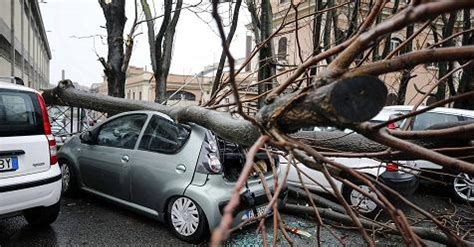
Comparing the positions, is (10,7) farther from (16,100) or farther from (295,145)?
(295,145)

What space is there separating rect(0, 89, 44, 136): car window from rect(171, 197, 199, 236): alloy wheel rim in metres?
1.66

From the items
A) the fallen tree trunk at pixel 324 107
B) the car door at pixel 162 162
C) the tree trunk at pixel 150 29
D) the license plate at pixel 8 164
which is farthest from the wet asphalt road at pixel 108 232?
the tree trunk at pixel 150 29

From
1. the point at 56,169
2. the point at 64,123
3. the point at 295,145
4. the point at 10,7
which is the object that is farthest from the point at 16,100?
the point at 10,7

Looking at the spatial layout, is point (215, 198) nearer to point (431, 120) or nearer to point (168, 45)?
point (431, 120)

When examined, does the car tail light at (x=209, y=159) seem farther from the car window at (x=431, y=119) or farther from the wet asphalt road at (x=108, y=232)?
the car window at (x=431, y=119)

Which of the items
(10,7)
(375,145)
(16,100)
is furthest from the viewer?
(10,7)

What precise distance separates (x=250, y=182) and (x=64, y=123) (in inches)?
324

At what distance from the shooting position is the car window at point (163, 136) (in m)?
4.20

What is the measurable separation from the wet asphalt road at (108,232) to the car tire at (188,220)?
0.37 feet

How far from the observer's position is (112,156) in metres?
4.70

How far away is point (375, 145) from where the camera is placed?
2.98 meters

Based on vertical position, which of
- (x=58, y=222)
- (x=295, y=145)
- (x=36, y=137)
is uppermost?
(x=295, y=145)

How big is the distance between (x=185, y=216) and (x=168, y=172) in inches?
21.1

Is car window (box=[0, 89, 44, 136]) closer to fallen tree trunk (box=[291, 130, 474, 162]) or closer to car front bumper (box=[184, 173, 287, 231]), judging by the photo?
car front bumper (box=[184, 173, 287, 231])
